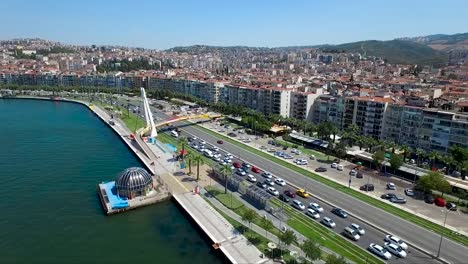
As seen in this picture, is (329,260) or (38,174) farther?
(38,174)

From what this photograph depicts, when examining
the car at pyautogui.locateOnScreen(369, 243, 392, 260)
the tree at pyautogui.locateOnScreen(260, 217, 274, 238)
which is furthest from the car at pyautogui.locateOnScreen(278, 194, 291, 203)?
the car at pyautogui.locateOnScreen(369, 243, 392, 260)

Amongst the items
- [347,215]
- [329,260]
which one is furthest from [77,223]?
[347,215]

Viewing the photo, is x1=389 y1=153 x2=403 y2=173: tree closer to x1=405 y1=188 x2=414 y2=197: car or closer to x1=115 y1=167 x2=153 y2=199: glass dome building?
x1=405 y1=188 x2=414 y2=197: car

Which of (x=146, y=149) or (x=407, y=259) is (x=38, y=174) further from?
(x=407, y=259)

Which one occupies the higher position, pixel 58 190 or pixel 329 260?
pixel 329 260

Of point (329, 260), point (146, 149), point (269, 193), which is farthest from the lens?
A: point (146, 149)

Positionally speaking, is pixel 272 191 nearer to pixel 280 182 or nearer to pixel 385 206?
pixel 280 182
